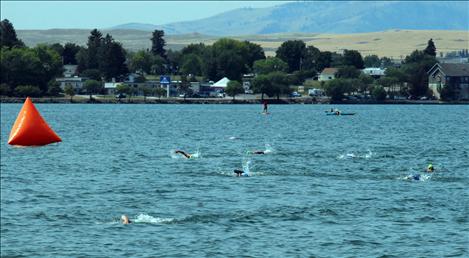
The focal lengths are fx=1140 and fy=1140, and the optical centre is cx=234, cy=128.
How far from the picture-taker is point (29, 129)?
60531mm

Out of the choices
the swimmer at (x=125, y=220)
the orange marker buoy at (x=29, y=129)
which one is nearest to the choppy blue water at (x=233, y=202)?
the swimmer at (x=125, y=220)

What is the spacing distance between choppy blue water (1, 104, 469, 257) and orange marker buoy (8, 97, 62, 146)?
111 inches

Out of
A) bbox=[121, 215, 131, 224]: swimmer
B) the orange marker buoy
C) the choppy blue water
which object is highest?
the orange marker buoy

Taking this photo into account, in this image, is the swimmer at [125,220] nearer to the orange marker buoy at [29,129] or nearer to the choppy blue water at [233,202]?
the choppy blue water at [233,202]

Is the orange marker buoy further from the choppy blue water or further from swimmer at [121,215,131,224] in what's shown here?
swimmer at [121,215,131,224]

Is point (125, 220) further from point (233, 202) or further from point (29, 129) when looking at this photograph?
point (29, 129)

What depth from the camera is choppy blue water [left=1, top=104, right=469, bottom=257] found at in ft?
151

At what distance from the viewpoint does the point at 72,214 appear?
53.0m

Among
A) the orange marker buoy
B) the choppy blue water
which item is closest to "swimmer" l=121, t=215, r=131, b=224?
the choppy blue water

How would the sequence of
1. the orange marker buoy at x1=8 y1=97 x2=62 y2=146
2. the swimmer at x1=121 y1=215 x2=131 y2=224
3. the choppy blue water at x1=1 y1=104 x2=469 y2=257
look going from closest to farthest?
the choppy blue water at x1=1 y1=104 x2=469 y2=257, the swimmer at x1=121 y1=215 x2=131 y2=224, the orange marker buoy at x1=8 y1=97 x2=62 y2=146

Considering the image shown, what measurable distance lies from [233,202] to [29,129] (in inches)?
465

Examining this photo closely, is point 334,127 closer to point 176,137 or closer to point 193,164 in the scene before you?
point 176,137

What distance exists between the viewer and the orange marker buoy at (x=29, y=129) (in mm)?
59875

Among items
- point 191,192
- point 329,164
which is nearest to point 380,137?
point 329,164
